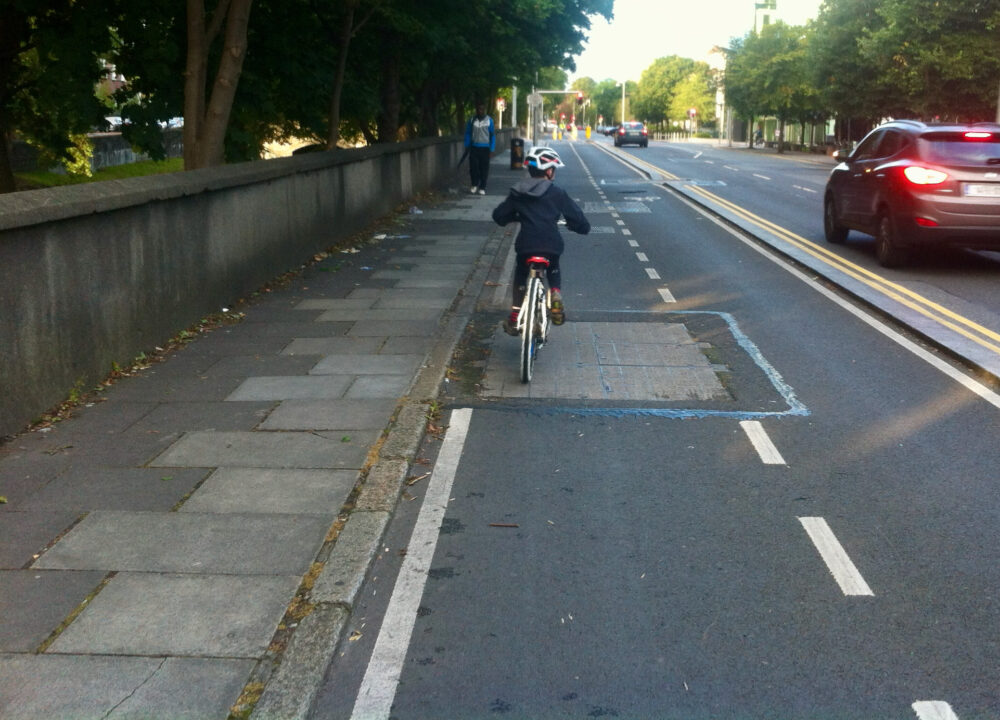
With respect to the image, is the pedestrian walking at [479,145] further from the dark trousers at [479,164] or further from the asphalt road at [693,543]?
the asphalt road at [693,543]

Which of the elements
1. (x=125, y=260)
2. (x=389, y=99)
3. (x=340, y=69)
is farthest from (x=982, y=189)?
(x=389, y=99)

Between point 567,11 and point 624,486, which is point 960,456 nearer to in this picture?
point 624,486

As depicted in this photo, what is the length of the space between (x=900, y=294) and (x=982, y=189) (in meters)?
2.28

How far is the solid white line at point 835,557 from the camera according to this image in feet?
15.1

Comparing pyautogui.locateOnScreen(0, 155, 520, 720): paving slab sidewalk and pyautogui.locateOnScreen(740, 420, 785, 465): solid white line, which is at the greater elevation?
pyautogui.locateOnScreen(0, 155, 520, 720): paving slab sidewalk

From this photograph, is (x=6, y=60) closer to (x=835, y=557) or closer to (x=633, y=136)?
(x=835, y=557)

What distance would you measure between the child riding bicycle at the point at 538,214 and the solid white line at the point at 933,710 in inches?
199

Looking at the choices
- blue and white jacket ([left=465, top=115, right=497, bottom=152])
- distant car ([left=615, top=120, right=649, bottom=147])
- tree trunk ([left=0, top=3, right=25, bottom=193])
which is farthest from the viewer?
distant car ([left=615, top=120, right=649, bottom=147])

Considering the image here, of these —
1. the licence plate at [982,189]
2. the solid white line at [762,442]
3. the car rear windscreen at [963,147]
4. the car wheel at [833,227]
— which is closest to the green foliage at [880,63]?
the car wheel at [833,227]

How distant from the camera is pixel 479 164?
2684 cm

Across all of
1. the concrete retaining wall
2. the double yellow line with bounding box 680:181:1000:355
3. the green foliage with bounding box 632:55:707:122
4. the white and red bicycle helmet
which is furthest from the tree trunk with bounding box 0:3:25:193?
the green foliage with bounding box 632:55:707:122

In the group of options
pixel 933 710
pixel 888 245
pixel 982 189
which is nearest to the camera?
pixel 933 710

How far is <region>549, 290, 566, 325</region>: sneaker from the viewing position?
8.69 m

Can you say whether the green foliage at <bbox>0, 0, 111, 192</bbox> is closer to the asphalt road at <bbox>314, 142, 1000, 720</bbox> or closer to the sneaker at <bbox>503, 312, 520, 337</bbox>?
the asphalt road at <bbox>314, 142, 1000, 720</bbox>
